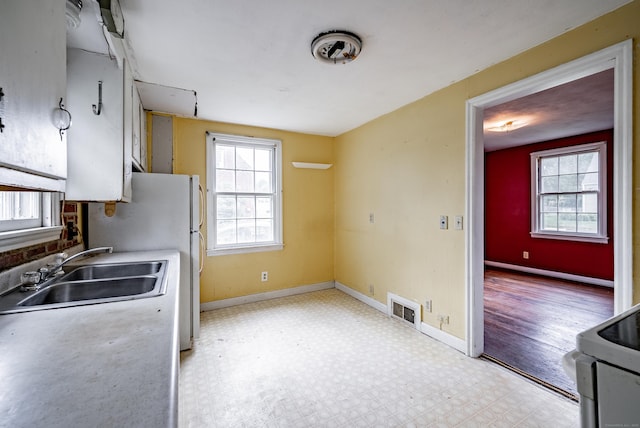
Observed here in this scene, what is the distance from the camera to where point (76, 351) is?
0.79m

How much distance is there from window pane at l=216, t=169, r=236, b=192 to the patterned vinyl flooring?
1.64m

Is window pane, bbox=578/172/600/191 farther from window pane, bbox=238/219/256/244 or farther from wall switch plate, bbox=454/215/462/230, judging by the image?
window pane, bbox=238/219/256/244

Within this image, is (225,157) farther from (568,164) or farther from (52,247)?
(568,164)

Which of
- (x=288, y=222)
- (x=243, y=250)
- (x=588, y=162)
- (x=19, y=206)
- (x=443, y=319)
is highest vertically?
(x=588, y=162)

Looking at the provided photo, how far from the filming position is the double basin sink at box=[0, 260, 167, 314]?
121 centimetres

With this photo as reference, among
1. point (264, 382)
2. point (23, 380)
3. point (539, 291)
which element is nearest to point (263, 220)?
point (264, 382)

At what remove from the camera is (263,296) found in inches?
152

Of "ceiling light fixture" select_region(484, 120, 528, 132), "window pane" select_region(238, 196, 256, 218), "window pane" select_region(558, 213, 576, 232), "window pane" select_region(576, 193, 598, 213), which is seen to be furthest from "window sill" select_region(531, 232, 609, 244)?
"window pane" select_region(238, 196, 256, 218)

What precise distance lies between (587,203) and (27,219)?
6.69m

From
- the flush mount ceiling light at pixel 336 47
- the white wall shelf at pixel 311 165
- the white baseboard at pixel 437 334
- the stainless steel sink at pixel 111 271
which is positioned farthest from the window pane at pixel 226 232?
the flush mount ceiling light at pixel 336 47

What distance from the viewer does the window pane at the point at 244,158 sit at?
3.75 meters

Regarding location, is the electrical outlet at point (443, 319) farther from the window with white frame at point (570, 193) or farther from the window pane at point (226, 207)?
the window with white frame at point (570, 193)

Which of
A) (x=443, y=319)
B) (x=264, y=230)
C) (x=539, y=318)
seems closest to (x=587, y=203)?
(x=539, y=318)

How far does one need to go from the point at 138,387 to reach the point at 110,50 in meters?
1.85
